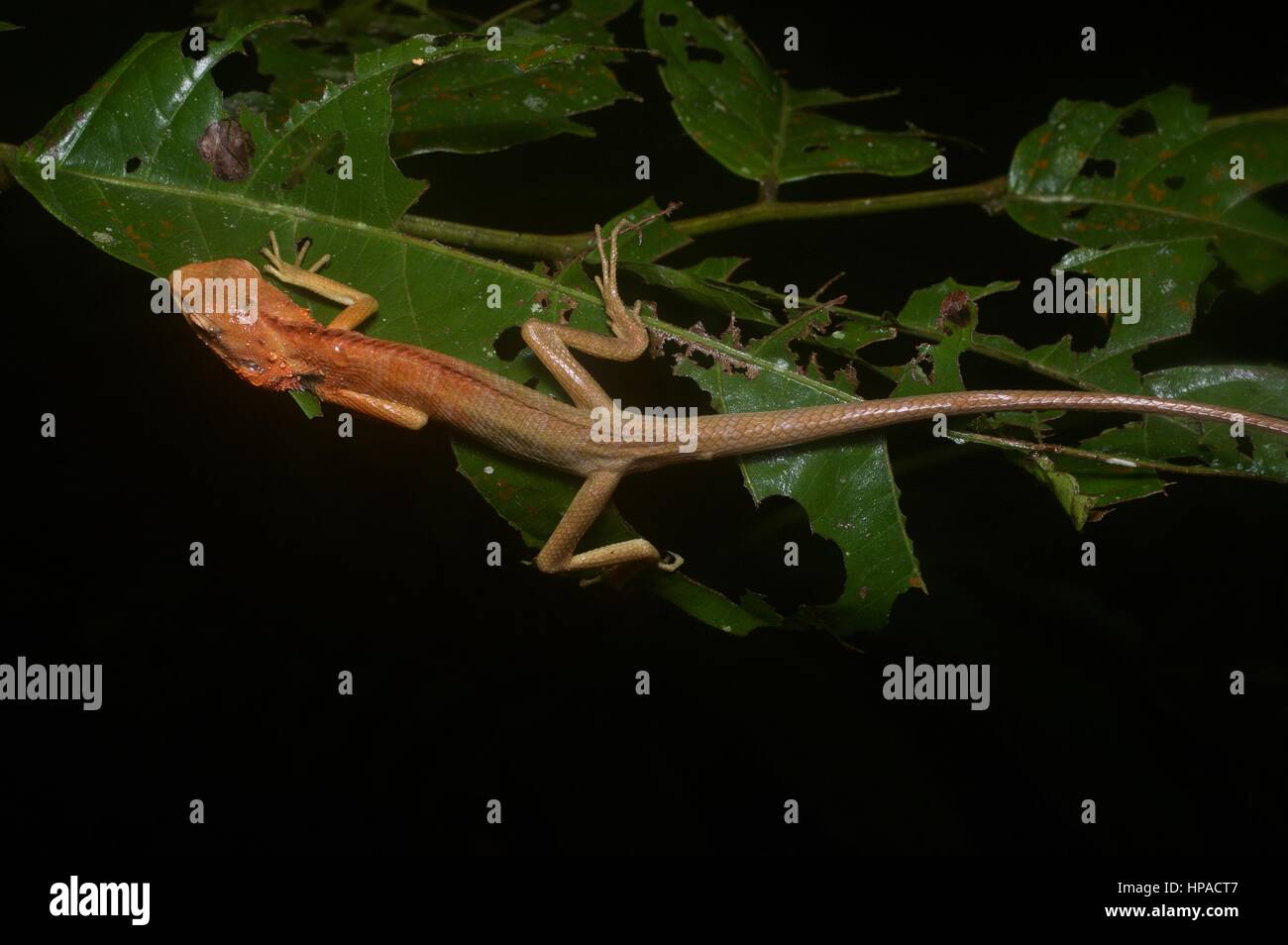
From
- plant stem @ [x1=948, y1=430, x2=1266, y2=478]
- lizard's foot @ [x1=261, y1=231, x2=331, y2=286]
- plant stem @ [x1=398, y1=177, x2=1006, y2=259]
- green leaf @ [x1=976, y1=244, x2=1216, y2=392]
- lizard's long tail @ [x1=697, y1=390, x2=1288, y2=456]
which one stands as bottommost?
plant stem @ [x1=948, y1=430, x2=1266, y2=478]

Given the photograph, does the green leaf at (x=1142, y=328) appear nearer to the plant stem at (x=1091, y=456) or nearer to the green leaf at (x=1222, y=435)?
the green leaf at (x=1222, y=435)

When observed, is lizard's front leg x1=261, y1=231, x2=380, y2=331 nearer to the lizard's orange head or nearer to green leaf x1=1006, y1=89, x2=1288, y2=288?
the lizard's orange head

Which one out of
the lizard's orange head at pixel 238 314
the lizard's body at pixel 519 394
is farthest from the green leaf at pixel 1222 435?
the lizard's orange head at pixel 238 314

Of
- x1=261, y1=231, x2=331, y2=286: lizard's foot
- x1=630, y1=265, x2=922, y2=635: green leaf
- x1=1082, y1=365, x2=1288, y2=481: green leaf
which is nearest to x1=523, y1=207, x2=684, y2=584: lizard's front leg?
x1=630, y1=265, x2=922, y2=635: green leaf

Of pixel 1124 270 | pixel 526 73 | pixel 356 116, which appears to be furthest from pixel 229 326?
pixel 1124 270

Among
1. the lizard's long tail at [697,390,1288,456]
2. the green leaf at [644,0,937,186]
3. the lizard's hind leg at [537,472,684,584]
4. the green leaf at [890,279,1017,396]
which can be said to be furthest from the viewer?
the green leaf at [644,0,937,186]

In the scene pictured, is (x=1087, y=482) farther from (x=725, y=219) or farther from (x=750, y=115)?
(x=750, y=115)

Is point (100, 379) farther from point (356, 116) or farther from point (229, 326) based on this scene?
point (356, 116)
